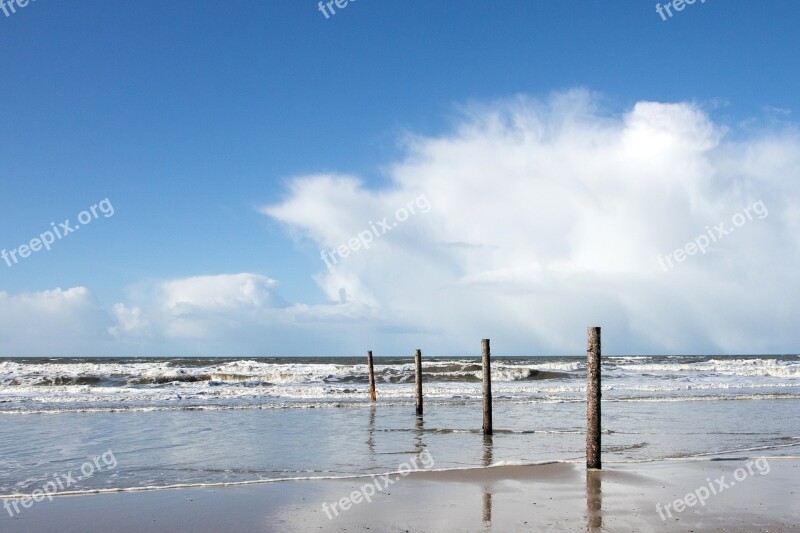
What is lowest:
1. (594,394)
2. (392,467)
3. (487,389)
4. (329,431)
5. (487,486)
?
(329,431)

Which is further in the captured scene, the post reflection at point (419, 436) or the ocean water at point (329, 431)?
the post reflection at point (419, 436)

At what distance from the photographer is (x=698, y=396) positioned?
32469 mm

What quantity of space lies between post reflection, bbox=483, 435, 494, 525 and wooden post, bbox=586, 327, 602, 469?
2.38m

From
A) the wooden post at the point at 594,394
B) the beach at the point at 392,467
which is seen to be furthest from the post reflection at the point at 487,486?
the wooden post at the point at 594,394

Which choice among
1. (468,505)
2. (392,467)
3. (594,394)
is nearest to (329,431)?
(392,467)

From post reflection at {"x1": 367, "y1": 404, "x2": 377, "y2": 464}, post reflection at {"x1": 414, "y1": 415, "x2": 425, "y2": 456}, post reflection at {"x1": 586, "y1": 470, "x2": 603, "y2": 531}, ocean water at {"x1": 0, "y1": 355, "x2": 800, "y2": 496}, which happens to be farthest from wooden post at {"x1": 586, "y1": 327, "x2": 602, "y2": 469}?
post reflection at {"x1": 367, "y1": 404, "x2": 377, "y2": 464}

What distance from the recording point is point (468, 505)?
9.98m

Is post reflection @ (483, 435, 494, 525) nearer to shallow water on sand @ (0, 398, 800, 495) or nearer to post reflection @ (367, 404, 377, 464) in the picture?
shallow water on sand @ (0, 398, 800, 495)

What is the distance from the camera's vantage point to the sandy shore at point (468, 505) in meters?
8.92

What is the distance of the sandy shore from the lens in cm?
892

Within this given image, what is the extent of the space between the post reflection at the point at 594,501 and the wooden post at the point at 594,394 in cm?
40

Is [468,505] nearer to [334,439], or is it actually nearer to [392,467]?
[392,467]

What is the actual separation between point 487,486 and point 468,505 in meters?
1.60

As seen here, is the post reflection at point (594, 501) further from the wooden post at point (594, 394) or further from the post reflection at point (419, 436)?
the post reflection at point (419, 436)
